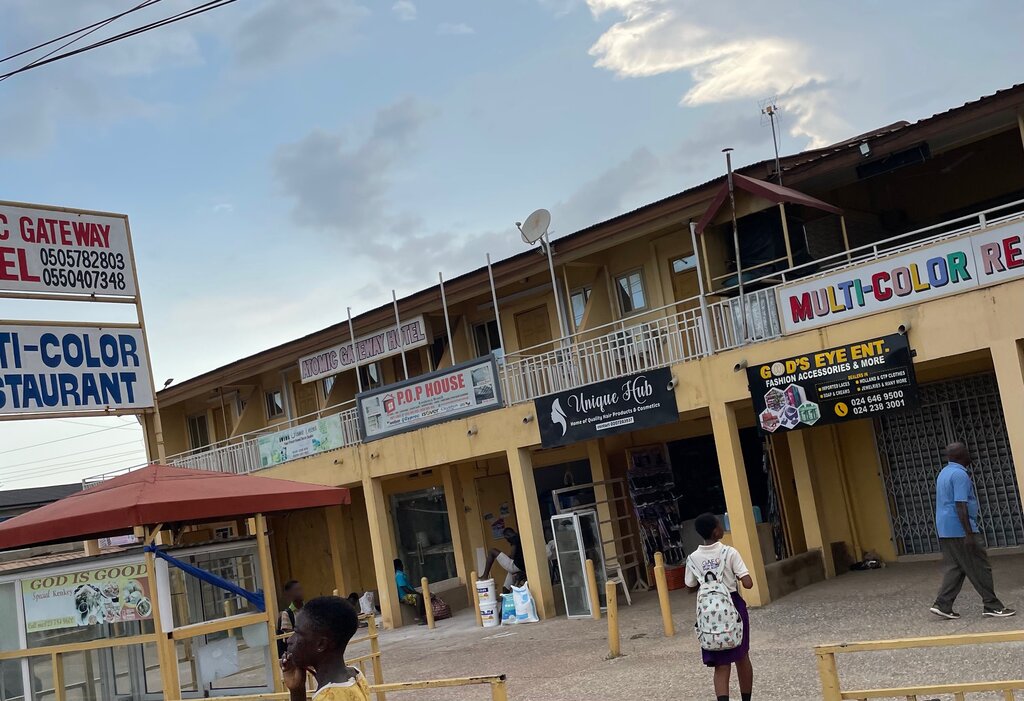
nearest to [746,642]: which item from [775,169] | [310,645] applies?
[310,645]

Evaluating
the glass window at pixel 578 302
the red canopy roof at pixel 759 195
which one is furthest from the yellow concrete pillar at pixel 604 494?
the red canopy roof at pixel 759 195

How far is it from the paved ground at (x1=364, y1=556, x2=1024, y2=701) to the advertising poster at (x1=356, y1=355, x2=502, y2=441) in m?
3.75

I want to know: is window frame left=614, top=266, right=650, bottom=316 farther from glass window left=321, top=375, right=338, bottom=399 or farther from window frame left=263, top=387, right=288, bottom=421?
window frame left=263, top=387, right=288, bottom=421

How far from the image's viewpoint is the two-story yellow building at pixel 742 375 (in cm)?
1267

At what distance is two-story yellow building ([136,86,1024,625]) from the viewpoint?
1267cm

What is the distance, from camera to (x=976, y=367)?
14.8 metres

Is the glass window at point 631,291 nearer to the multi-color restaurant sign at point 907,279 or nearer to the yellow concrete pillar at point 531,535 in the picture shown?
the yellow concrete pillar at point 531,535

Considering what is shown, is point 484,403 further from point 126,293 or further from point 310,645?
point 310,645

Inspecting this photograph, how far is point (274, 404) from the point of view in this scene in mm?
27250

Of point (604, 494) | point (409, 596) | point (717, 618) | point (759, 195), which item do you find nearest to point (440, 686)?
point (717, 618)

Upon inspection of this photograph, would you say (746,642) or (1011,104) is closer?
(746,642)

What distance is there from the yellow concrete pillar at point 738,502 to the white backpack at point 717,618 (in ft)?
21.4

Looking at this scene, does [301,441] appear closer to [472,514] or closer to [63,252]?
[472,514]

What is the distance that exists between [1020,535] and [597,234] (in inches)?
308
